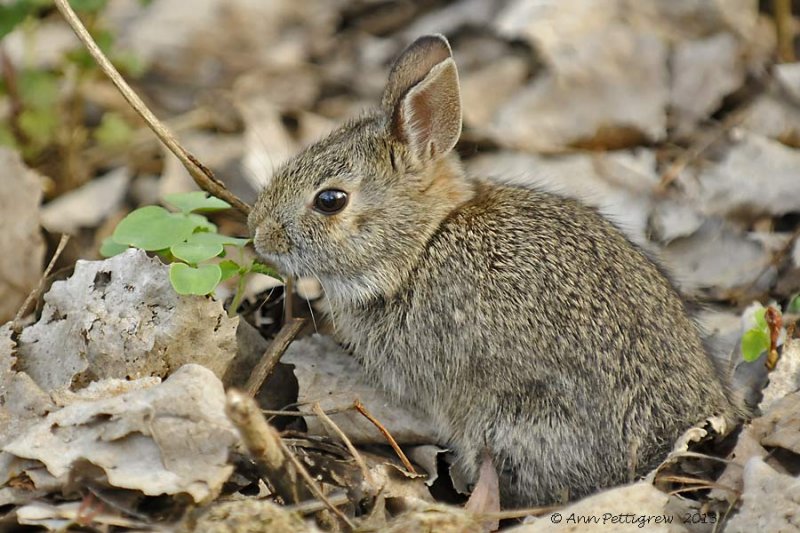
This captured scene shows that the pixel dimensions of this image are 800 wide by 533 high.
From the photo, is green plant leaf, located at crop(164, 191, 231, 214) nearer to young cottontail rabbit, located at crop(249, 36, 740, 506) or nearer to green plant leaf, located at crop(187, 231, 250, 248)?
green plant leaf, located at crop(187, 231, 250, 248)

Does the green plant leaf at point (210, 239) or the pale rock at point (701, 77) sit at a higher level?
the green plant leaf at point (210, 239)

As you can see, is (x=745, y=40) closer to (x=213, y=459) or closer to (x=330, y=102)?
(x=330, y=102)

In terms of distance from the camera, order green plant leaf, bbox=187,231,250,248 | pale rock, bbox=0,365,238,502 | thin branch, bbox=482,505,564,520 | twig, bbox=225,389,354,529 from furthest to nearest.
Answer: green plant leaf, bbox=187,231,250,248 → thin branch, bbox=482,505,564,520 → pale rock, bbox=0,365,238,502 → twig, bbox=225,389,354,529

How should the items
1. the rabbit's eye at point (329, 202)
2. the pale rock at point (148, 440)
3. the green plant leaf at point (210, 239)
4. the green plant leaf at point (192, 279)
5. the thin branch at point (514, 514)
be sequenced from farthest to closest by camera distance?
the rabbit's eye at point (329, 202) < the green plant leaf at point (210, 239) < the green plant leaf at point (192, 279) < the thin branch at point (514, 514) < the pale rock at point (148, 440)

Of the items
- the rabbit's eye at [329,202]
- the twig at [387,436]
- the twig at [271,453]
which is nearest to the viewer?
the twig at [271,453]

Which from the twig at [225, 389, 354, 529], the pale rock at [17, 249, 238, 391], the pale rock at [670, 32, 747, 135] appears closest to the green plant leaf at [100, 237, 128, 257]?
the pale rock at [17, 249, 238, 391]

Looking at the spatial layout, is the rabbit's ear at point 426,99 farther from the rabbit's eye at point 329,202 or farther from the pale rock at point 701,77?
the pale rock at point 701,77

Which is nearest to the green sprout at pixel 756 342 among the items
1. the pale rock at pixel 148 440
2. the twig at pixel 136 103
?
the pale rock at pixel 148 440

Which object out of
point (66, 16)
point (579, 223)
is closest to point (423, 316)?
point (579, 223)
